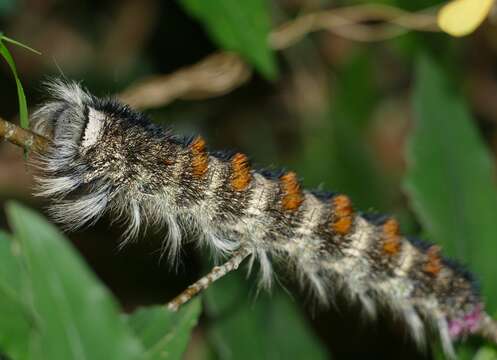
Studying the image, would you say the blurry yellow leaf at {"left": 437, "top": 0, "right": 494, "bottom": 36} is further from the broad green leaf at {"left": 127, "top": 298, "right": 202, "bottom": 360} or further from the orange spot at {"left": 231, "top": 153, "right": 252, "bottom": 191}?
the broad green leaf at {"left": 127, "top": 298, "right": 202, "bottom": 360}

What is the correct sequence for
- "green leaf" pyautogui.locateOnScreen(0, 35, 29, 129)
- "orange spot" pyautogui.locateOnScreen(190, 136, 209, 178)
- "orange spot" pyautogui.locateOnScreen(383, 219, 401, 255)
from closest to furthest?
"green leaf" pyautogui.locateOnScreen(0, 35, 29, 129) → "orange spot" pyautogui.locateOnScreen(190, 136, 209, 178) → "orange spot" pyautogui.locateOnScreen(383, 219, 401, 255)

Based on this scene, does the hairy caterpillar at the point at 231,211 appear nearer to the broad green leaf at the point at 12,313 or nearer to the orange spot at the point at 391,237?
the orange spot at the point at 391,237

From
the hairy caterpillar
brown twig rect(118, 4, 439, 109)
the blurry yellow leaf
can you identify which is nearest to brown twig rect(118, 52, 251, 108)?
brown twig rect(118, 4, 439, 109)

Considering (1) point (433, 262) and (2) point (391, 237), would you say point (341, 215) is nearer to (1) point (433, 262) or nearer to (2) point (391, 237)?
(2) point (391, 237)

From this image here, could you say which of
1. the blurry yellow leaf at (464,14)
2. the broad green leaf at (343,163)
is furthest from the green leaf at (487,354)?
the broad green leaf at (343,163)

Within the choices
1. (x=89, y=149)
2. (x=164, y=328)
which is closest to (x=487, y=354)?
(x=164, y=328)
